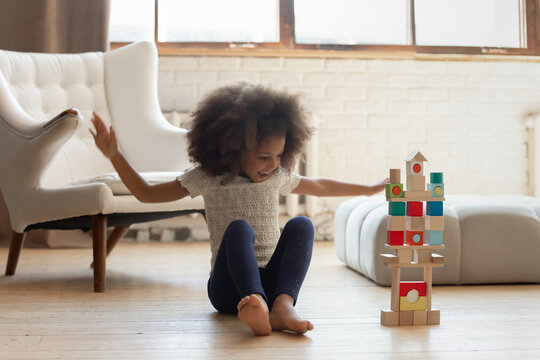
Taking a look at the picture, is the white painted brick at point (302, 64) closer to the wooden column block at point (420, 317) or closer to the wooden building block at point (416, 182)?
the wooden building block at point (416, 182)

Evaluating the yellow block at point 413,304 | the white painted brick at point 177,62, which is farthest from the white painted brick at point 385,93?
the yellow block at point 413,304

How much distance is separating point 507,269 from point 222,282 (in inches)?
37.6

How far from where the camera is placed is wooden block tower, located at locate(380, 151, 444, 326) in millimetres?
1350

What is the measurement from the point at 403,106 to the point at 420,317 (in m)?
2.21

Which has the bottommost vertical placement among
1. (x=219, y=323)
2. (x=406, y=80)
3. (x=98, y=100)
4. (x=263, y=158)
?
(x=219, y=323)

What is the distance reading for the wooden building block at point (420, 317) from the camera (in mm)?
1360

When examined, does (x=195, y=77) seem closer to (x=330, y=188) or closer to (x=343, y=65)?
(x=343, y=65)

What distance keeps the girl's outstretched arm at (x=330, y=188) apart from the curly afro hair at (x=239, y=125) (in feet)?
0.29

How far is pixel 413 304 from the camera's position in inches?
53.9

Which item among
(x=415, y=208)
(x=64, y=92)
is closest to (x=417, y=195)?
(x=415, y=208)

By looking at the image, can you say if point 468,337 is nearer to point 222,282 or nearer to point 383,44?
point 222,282

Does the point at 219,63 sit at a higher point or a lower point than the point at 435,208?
higher

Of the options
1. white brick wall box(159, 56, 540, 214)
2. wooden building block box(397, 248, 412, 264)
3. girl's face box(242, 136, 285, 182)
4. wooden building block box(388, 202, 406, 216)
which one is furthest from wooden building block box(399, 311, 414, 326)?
white brick wall box(159, 56, 540, 214)

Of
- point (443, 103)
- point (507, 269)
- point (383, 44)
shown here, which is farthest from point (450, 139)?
point (507, 269)
